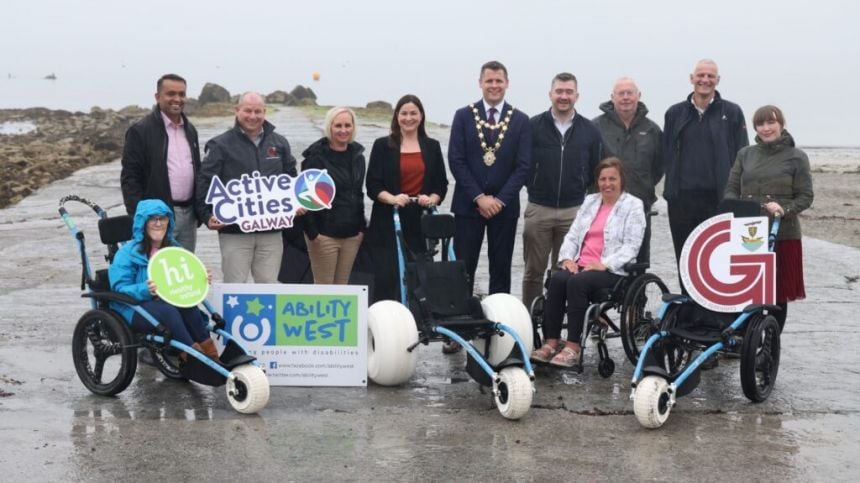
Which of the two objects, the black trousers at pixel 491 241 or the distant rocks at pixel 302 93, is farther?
the distant rocks at pixel 302 93

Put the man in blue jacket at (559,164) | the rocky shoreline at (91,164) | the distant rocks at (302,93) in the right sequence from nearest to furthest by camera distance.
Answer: the man in blue jacket at (559,164), the rocky shoreline at (91,164), the distant rocks at (302,93)

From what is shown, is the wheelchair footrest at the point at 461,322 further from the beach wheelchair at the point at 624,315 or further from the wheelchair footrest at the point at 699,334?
the wheelchair footrest at the point at 699,334

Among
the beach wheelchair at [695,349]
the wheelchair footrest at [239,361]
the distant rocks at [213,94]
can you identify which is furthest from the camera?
the distant rocks at [213,94]

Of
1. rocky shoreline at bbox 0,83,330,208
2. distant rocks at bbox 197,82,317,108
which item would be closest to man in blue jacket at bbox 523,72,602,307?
rocky shoreline at bbox 0,83,330,208

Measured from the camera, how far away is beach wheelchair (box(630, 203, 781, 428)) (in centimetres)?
616

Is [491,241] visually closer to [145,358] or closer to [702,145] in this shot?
[702,145]

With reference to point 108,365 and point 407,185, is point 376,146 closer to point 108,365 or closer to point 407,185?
point 407,185

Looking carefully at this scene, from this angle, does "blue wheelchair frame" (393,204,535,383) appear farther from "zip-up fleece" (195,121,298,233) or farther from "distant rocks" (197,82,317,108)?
"distant rocks" (197,82,317,108)

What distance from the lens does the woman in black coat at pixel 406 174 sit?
777 cm

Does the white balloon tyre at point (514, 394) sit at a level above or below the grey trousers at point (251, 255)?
below

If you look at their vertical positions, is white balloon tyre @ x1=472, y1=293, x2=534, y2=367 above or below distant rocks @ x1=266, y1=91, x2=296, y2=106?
below

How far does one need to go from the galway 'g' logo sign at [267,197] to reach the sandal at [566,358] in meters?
1.87

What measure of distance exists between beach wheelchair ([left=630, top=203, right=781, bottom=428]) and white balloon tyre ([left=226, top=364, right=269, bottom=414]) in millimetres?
2101

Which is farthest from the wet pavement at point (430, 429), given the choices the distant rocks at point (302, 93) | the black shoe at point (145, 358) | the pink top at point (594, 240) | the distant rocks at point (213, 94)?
the distant rocks at point (302, 93)
